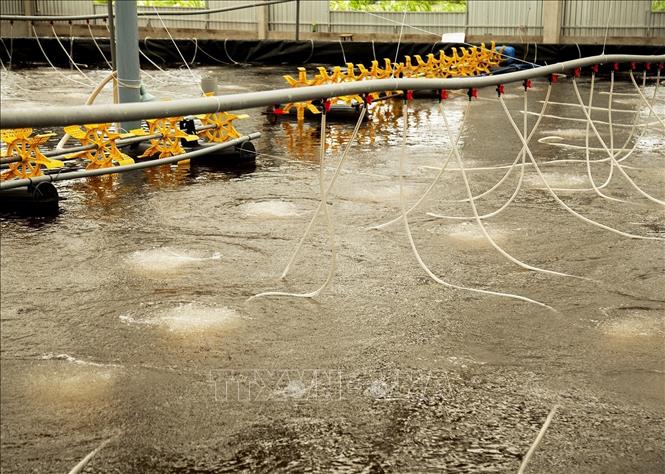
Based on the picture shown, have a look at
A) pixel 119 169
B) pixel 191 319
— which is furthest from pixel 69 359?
pixel 119 169

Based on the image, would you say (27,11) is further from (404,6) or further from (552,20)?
(552,20)

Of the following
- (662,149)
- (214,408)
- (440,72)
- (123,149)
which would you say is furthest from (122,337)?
(440,72)

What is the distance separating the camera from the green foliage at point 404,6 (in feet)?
123

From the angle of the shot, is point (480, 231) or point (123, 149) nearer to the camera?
point (480, 231)

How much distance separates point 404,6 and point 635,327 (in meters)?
32.1

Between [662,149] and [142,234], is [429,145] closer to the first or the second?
[662,149]

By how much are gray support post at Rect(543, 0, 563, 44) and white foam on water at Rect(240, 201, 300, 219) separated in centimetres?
2727

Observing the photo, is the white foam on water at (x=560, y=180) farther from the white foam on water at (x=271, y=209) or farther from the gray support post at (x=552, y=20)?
the gray support post at (x=552, y=20)

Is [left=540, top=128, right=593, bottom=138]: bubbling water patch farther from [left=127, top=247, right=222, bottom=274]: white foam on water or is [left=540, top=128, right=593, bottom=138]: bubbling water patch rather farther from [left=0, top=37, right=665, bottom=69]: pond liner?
[left=0, top=37, right=665, bottom=69]: pond liner

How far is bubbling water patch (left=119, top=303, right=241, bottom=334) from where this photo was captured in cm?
619

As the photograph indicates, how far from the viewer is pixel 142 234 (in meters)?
8.63

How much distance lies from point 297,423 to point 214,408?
0.48 metres

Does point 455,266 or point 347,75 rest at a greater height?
point 347,75

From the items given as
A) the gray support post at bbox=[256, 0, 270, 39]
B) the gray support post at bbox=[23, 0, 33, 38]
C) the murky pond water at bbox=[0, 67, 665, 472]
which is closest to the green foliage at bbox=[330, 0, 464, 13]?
the gray support post at bbox=[256, 0, 270, 39]
